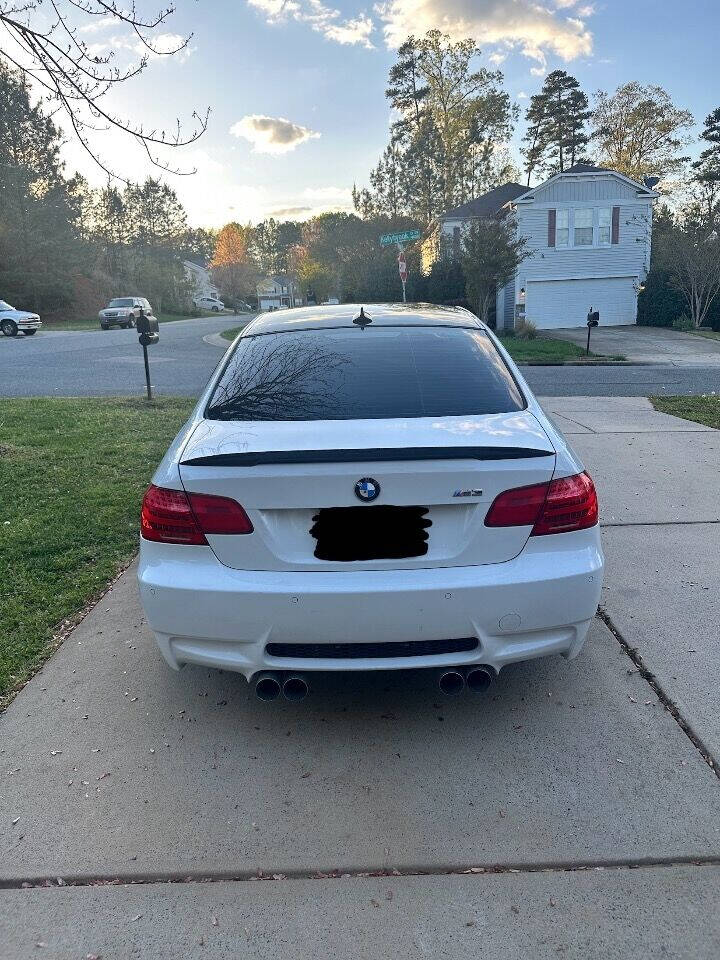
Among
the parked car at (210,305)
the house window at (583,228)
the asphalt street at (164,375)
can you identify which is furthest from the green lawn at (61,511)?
the parked car at (210,305)

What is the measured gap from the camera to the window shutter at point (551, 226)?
2944 centimetres

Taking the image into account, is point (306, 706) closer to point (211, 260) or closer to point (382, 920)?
point (382, 920)

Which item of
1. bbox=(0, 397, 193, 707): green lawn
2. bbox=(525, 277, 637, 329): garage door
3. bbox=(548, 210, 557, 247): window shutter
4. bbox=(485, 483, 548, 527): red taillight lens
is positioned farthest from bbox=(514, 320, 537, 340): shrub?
bbox=(485, 483, 548, 527): red taillight lens

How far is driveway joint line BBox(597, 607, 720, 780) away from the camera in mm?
2648

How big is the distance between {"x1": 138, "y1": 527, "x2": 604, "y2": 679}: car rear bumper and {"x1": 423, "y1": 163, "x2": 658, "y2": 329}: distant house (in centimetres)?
→ 2863

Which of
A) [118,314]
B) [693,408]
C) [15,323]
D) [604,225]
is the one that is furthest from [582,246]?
[15,323]

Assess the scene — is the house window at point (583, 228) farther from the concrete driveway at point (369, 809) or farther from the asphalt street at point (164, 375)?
the concrete driveway at point (369, 809)

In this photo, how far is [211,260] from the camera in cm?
9875

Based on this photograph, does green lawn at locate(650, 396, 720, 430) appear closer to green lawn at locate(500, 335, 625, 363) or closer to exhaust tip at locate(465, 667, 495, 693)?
exhaust tip at locate(465, 667, 495, 693)

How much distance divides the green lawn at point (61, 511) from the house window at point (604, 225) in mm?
25601

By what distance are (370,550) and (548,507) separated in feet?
2.22

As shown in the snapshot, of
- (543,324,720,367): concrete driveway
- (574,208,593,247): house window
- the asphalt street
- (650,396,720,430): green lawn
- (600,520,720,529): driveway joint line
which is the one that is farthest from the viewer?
(574,208,593,247): house window

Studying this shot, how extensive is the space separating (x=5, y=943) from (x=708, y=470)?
648 cm

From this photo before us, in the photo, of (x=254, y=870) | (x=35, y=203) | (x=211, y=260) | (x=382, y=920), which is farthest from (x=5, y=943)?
(x=211, y=260)
